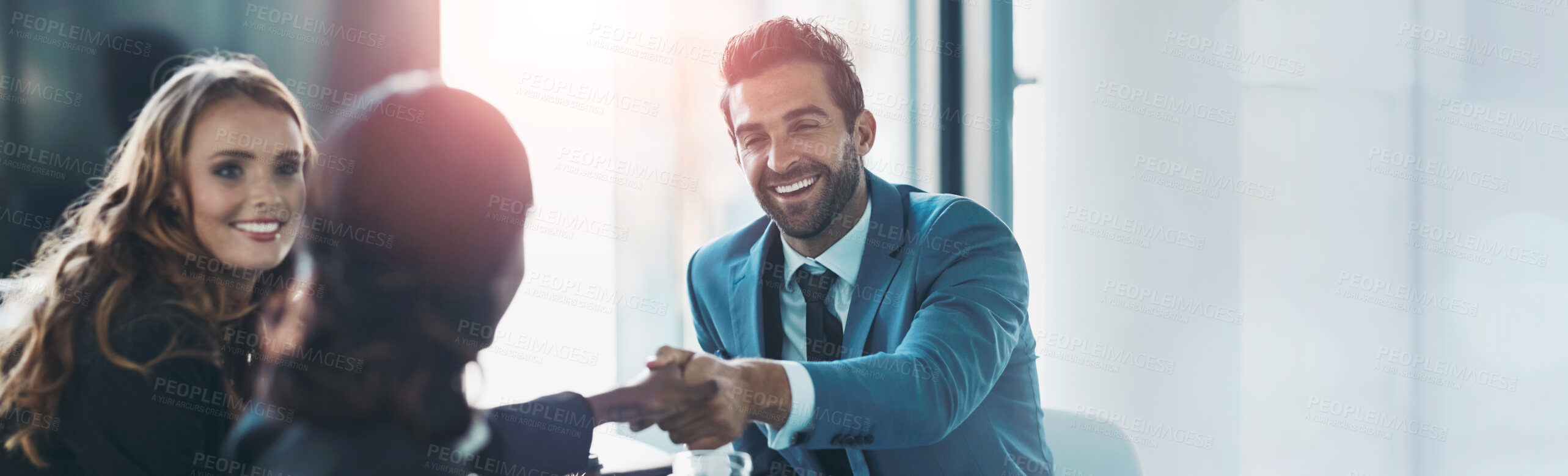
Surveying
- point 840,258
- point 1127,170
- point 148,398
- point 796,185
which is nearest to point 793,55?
point 796,185

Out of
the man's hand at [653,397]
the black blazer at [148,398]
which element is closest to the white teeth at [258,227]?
the black blazer at [148,398]

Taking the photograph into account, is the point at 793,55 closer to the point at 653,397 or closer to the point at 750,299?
the point at 750,299

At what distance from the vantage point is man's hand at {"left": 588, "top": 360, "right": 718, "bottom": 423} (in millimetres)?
1639

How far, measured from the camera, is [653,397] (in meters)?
1.69

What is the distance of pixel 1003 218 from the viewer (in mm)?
3047

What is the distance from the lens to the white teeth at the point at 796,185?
2.17m

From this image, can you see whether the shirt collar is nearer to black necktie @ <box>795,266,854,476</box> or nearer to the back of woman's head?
black necktie @ <box>795,266,854,476</box>

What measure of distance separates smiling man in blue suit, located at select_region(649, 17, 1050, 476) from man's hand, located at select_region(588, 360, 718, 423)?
0.02 metres

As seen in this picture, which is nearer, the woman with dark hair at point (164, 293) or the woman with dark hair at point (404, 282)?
the woman with dark hair at point (404, 282)

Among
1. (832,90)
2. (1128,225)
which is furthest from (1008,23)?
(832,90)

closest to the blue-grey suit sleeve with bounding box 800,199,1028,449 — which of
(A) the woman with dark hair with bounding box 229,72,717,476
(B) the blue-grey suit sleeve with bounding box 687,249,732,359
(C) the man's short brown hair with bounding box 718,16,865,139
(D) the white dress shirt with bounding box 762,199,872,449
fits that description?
(D) the white dress shirt with bounding box 762,199,872,449

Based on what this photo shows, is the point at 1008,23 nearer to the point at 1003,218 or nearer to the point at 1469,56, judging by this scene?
the point at 1003,218

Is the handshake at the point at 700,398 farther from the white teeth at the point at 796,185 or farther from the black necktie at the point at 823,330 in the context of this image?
the white teeth at the point at 796,185

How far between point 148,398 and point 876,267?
1399 mm
